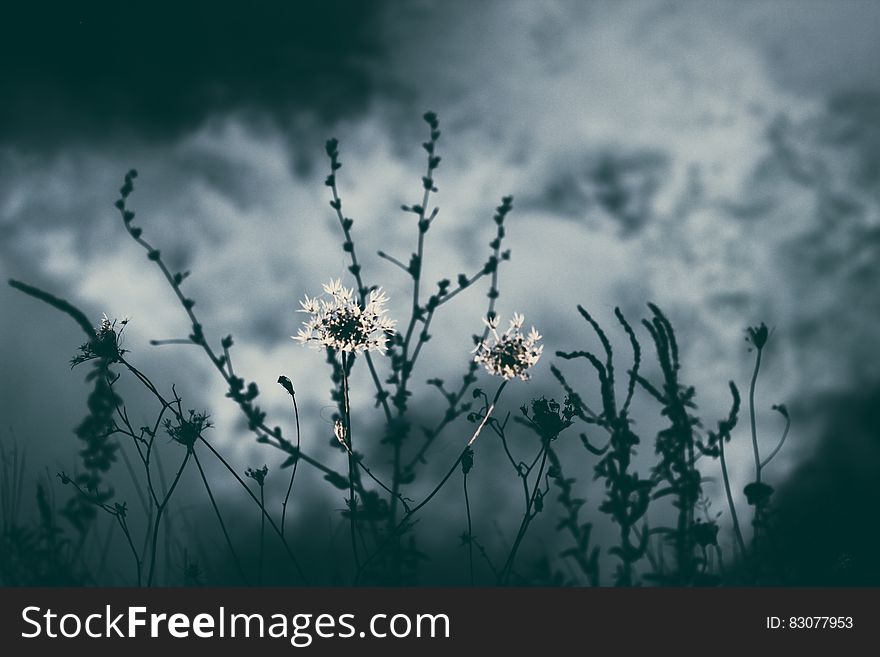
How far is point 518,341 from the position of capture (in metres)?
4.75

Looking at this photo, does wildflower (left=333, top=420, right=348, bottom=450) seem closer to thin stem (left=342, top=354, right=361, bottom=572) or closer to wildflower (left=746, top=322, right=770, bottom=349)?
thin stem (left=342, top=354, right=361, bottom=572)

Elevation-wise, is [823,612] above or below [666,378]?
below

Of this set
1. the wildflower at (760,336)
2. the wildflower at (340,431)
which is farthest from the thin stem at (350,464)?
the wildflower at (760,336)

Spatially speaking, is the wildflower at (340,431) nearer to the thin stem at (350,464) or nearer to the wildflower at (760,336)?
the thin stem at (350,464)

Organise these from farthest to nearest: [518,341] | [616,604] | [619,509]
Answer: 1. [518,341]
2. [619,509]
3. [616,604]

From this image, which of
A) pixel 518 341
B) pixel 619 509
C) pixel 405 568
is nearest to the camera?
pixel 619 509

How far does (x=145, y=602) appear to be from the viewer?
362 centimetres

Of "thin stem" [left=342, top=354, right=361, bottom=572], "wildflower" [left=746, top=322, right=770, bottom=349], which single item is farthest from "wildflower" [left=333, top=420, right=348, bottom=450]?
"wildflower" [left=746, top=322, right=770, bottom=349]

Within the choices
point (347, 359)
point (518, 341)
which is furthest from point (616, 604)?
point (347, 359)

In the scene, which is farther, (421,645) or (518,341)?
(518,341)

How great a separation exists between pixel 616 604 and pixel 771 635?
824 millimetres

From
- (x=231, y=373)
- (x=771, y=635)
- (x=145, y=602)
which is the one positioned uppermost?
(x=231, y=373)

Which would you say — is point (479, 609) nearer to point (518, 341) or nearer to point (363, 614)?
point (363, 614)

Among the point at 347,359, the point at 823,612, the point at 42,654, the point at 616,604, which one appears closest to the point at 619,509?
the point at 616,604
